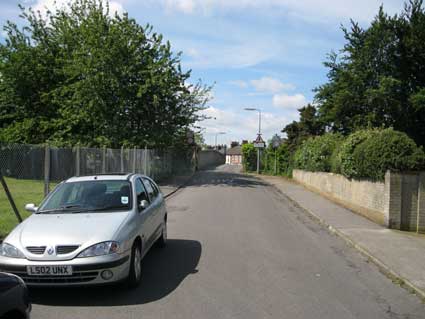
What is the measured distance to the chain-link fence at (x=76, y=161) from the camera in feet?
64.5

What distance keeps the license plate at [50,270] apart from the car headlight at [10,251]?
233 millimetres

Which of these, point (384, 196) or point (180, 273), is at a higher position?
point (384, 196)

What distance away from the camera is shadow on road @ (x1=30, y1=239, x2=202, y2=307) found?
5.68 meters

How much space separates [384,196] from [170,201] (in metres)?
8.81

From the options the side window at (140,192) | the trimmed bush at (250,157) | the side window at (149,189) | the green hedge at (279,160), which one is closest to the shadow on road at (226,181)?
the green hedge at (279,160)

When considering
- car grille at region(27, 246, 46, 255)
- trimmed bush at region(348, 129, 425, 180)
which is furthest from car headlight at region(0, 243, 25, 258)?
trimmed bush at region(348, 129, 425, 180)

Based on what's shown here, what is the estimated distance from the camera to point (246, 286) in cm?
641

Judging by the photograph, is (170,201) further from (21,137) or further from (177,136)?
(21,137)

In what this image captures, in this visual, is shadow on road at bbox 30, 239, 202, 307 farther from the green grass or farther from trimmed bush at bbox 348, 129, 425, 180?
trimmed bush at bbox 348, 129, 425, 180

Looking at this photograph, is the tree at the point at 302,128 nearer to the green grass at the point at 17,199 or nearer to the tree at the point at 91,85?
the tree at the point at 91,85

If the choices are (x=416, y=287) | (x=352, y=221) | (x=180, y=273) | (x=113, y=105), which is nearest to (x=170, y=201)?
(x=352, y=221)

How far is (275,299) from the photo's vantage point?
5875 mm

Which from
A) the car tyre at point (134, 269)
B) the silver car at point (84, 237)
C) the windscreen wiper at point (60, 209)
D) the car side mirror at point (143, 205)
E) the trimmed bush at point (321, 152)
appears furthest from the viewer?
the trimmed bush at point (321, 152)

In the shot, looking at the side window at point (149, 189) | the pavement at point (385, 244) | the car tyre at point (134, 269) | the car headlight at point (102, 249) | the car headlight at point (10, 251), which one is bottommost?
the pavement at point (385, 244)
